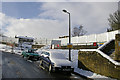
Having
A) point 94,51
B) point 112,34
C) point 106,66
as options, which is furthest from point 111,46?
point 112,34

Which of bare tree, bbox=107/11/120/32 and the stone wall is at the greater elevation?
bare tree, bbox=107/11/120/32

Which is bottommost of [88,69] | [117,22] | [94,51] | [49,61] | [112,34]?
[88,69]

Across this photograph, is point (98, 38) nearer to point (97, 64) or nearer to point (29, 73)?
point (97, 64)

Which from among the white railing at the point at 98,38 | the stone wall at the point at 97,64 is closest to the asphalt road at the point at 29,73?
the stone wall at the point at 97,64

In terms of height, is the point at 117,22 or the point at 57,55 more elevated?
the point at 117,22

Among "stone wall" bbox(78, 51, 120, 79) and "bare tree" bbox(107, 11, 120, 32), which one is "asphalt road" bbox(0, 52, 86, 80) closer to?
"stone wall" bbox(78, 51, 120, 79)

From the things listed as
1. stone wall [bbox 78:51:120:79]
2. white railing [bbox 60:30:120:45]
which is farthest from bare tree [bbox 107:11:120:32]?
stone wall [bbox 78:51:120:79]

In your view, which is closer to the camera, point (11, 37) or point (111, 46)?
point (111, 46)

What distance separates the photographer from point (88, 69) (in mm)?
10695

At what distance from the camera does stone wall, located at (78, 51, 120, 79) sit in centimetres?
823

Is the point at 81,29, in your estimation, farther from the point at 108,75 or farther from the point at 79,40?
the point at 108,75

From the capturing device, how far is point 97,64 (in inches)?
379

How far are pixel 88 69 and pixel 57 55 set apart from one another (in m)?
2.96

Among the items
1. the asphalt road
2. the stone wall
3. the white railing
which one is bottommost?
the asphalt road
